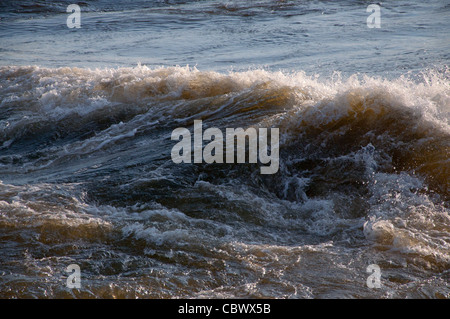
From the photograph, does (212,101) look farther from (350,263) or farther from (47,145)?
(350,263)

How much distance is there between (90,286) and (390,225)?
2407 mm

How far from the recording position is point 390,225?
3783mm

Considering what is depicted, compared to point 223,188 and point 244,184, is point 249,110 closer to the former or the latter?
point 244,184
